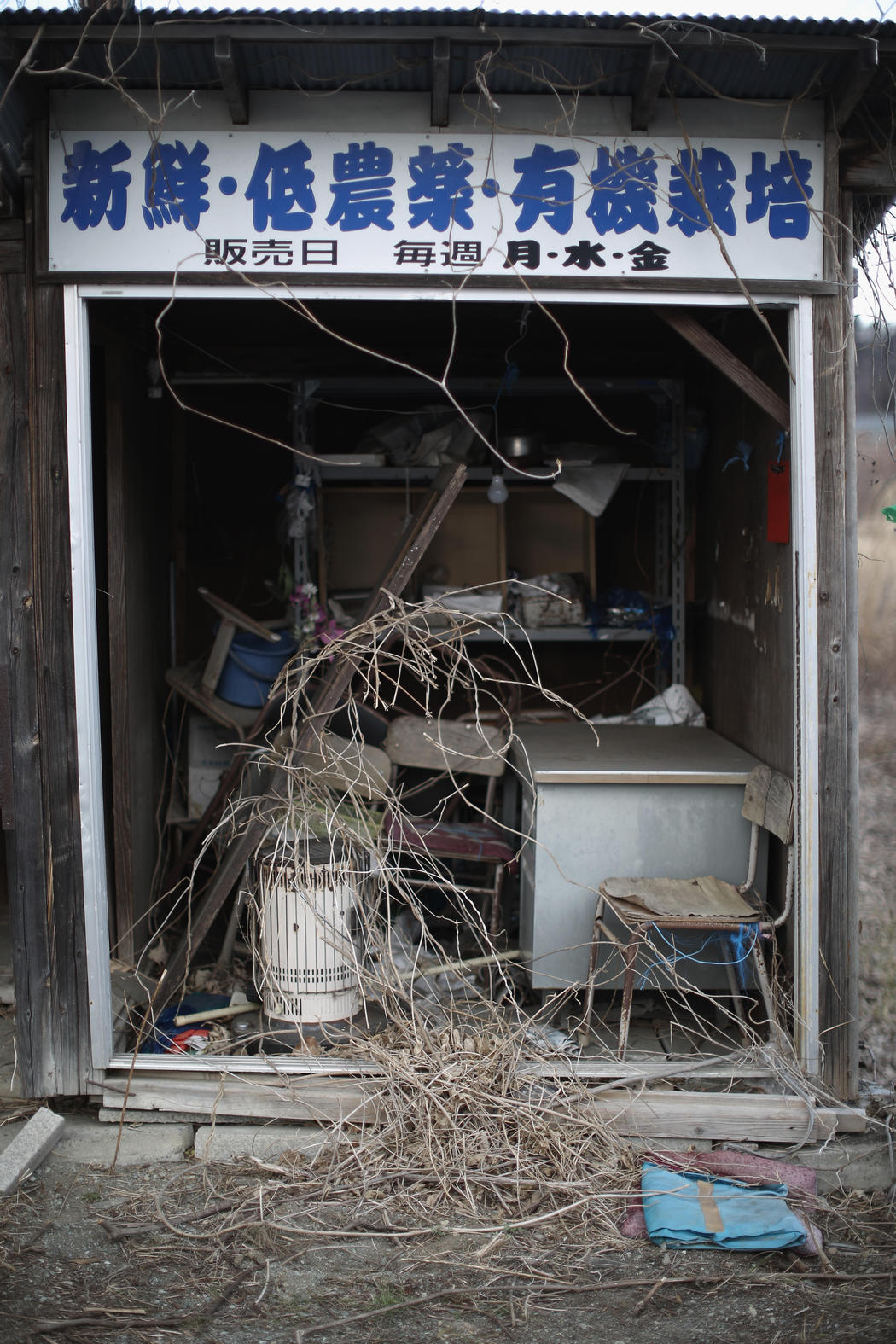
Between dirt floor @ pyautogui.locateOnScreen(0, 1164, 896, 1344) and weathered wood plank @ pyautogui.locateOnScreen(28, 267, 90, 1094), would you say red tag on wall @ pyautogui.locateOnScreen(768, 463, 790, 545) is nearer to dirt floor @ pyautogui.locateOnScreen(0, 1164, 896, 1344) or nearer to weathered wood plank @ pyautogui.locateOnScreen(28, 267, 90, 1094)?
dirt floor @ pyautogui.locateOnScreen(0, 1164, 896, 1344)

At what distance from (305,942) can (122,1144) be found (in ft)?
2.85

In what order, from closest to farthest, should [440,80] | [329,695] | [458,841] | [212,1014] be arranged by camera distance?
[440,80] < [329,695] < [212,1014] < [458,841]

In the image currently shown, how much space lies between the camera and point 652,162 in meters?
3.25

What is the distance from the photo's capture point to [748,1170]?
3145mm

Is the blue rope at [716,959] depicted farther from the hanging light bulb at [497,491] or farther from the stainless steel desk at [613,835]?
the hanging light bulb at [497,491]

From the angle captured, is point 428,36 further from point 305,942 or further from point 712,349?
point 305,942

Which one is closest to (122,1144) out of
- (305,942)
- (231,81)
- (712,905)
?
(305,942)

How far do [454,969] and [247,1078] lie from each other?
36.3 inches

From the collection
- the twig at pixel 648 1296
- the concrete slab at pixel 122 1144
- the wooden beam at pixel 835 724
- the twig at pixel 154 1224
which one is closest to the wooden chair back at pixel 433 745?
the wooden beam at pixel 835 724

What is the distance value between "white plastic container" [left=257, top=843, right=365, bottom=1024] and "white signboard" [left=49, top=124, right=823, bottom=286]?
2.07 metres

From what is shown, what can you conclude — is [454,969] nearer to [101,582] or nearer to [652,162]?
[101,582]

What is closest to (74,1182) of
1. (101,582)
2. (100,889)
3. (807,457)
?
(100,889)

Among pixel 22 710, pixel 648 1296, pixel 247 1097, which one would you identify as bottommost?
pixel 648 1296

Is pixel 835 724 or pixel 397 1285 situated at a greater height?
pixel 835 724
